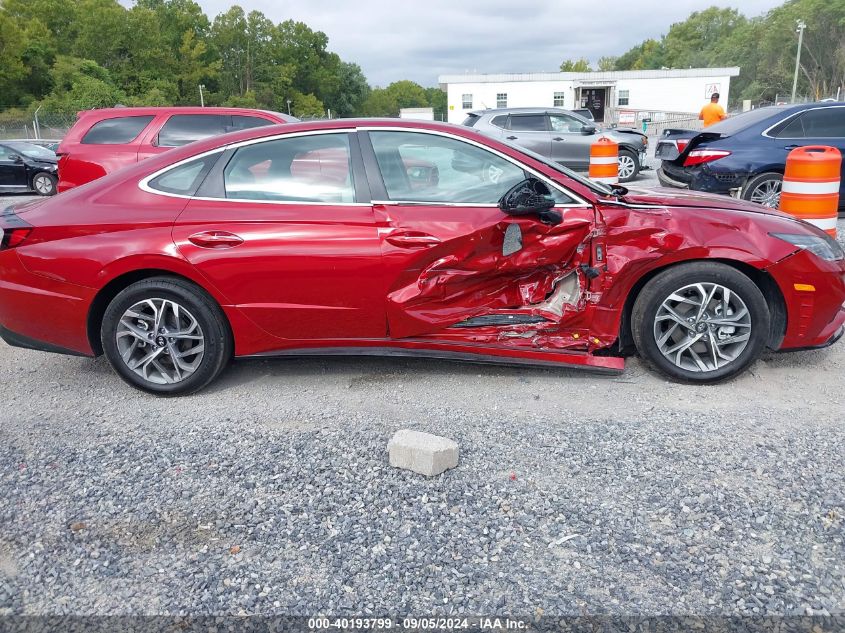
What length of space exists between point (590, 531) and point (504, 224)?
1857 millimetres

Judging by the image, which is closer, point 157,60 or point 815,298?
point 815,298

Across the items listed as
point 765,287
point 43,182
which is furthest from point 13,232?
point 43,182

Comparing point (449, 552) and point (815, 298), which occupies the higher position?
point (815, 298)

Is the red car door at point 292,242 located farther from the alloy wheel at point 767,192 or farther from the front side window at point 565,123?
the front side window at point 565,123

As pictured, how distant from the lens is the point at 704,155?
27.6 feet

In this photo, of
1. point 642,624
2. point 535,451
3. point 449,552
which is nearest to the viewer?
point 642,624

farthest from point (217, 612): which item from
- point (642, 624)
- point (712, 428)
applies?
point (712, 428)

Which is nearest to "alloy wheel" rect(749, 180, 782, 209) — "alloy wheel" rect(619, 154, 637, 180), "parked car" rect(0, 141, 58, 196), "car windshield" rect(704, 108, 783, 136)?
"car windshield" rect(704, 108, 783, 136)

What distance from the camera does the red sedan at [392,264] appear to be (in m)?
3.77

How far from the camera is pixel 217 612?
7.29 feet

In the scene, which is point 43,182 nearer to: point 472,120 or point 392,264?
point 472,120

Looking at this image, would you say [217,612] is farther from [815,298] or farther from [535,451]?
[815,298]

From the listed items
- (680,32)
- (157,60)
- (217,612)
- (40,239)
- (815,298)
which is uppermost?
(680,32)

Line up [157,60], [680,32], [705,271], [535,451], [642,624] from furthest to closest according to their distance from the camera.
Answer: [680,32]
[157,60]
[705,271]
[535,451]
[642,624]
